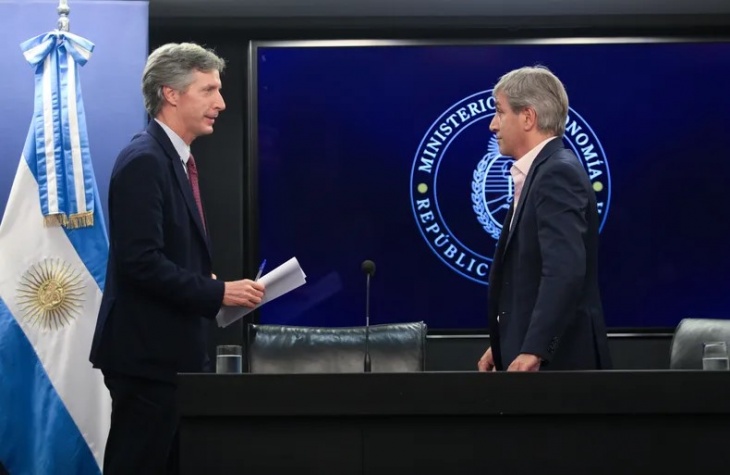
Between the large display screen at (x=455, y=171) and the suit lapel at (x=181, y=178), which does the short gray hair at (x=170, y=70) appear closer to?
the suit lapel at (x=181, y=178)

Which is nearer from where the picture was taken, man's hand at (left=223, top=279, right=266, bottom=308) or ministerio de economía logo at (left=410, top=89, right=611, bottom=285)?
man's hand at (left=223, top=279, right=266, bottom=308)

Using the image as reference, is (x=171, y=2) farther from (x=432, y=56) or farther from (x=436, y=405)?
(x=436, y=405)

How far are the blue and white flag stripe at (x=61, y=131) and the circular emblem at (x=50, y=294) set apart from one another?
18cm

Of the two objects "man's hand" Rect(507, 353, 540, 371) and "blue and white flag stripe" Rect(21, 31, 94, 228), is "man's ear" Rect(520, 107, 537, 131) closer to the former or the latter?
"man's hand" Rect(507, 353, 540, 371)

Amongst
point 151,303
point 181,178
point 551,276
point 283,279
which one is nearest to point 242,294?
point 283,279

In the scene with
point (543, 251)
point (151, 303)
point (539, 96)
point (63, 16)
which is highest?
point (63, 16)

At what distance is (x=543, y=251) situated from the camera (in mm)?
2943

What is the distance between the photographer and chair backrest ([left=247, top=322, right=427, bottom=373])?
12.6ft

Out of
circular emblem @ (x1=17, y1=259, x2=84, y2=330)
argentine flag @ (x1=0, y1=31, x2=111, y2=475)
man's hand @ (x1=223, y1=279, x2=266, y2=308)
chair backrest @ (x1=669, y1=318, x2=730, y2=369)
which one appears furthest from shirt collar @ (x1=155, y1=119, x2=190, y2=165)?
chair backrest @ (x1=669, y1=318, x2=730, y2=369)

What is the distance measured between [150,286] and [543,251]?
1001 mm

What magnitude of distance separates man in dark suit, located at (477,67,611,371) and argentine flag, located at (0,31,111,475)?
1.78 metres

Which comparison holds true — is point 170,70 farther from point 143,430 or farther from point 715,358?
point 715,358

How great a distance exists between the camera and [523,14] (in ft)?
16.4

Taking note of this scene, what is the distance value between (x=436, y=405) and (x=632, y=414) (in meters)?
0.40
